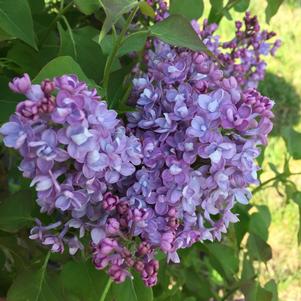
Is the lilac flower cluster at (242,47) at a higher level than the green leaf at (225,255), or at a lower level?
higher

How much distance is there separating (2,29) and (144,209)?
0.35 metres

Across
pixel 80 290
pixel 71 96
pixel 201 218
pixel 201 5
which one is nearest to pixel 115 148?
pixel 71 96

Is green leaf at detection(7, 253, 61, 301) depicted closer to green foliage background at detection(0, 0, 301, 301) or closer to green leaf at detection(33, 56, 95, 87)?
green foliage background at detection(0, 0, 301, 301)

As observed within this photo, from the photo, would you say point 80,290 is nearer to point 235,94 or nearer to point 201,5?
point 235,94

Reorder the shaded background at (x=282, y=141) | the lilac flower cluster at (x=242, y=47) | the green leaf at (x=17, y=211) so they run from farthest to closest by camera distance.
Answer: the shaded background at (x=282, y=141)
the lilac flower cluster at (x=242, y=47)
the green leaf at (x=17, y=211)

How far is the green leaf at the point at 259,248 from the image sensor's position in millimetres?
1154

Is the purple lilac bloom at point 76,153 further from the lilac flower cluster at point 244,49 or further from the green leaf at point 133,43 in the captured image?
the lilac flower cluster at point 244,49

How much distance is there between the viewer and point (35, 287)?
877 millimetres

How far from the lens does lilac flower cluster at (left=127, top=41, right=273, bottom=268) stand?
689 millimetres

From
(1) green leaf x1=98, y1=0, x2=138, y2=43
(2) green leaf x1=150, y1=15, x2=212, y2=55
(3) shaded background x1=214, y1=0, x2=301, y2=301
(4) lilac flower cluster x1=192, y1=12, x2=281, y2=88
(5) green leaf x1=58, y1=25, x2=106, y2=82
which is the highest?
(1) green leaf x1=98, y1=0, x2=138, y2=43

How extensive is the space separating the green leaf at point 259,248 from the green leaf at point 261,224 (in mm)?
57

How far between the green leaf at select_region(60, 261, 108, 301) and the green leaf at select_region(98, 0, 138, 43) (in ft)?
1.14

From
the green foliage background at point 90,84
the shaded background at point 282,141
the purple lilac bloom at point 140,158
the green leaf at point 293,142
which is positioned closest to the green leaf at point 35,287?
the green foliage background at point 90,84

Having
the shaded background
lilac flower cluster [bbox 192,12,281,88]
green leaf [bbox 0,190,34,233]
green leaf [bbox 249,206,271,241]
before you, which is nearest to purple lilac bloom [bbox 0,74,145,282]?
green leaf [bbox 0,190,34,233]
